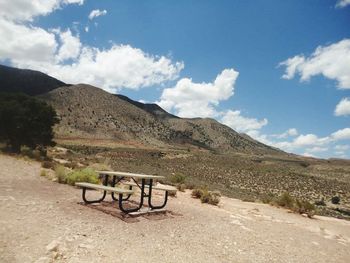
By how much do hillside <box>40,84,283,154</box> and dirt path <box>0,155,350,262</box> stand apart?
76.4 meters

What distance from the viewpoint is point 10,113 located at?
2567 cm

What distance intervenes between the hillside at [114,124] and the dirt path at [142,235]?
76383 mm

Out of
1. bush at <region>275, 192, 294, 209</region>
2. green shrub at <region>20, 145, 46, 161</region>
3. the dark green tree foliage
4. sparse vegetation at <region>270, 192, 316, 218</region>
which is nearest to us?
sparse vegetation at <region>270, 192, 316, 218</region>

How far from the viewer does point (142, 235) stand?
8.62 m

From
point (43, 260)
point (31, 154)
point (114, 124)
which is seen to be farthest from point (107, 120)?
point (43, 260)

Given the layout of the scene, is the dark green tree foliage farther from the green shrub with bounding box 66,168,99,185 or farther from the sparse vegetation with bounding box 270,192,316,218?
the sparse vegetation with bounding box 270,192,316,218

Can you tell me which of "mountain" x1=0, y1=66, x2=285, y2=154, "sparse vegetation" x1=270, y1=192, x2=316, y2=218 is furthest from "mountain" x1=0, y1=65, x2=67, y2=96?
"sparse vegetation" x1=270, y1=192, x2=316, y2=218

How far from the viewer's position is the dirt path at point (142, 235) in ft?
23.1

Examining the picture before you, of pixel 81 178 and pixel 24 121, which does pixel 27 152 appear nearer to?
pixel 24 121

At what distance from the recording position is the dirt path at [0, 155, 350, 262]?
7043 millimetres

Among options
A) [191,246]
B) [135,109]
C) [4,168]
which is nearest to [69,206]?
[191,246]

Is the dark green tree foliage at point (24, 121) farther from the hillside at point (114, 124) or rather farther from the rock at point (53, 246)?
the hillside at point (114, 124)

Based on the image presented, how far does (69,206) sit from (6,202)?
1.60 m

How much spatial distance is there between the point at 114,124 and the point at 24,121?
3088 inches
